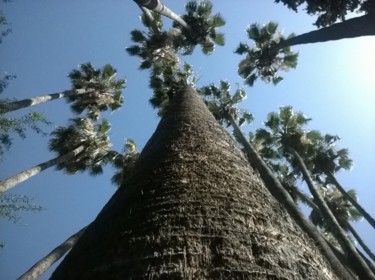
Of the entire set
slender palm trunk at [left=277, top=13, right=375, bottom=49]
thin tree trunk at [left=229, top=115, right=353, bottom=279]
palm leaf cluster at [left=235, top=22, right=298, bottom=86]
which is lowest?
thin tree trunk at [left=229, top=115, right=353, bottom=279]

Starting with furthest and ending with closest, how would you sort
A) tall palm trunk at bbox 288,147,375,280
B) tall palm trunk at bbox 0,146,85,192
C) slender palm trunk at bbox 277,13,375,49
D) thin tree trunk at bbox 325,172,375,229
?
thin tree trunk at bbox 325,172,375,229, tall palm trunk at bbox 0,146,85,192, tall palm trunk at bbox 288,147,375,280, slender palm trunk at bbox 277,13,375,49

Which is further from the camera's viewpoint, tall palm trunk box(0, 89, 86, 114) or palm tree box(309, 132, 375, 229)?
palm tree box(309, 132, 375, 229)

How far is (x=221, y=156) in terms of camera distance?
3725 millimetres

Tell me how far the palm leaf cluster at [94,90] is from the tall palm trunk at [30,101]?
1.06 meters

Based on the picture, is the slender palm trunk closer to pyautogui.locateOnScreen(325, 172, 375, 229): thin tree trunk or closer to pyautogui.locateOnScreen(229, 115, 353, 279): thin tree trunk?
pyautogui.locateOnScreen(229, 115, 353, 279): thin tree trunk

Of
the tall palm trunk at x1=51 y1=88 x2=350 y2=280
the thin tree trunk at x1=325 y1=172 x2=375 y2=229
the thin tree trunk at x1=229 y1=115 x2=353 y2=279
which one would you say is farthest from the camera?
the thin tree trunk at x1=325 y1=172 x2=375 y2=229

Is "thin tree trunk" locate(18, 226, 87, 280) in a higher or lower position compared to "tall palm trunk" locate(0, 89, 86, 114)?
lower

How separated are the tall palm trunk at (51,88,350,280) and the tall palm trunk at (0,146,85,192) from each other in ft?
37.1

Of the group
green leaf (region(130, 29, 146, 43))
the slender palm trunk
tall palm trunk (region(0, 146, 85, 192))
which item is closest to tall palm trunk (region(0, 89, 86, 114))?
A: tall palm trunk (region(0, 146, 85, 192))

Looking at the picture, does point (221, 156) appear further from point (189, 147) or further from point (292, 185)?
point (292, 185)

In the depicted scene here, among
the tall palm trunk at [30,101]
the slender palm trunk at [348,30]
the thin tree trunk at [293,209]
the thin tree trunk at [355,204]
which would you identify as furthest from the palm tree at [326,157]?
the tall palm trunk at [30,101]

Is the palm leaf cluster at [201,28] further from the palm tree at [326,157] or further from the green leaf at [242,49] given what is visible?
the palm tree at [326,157]

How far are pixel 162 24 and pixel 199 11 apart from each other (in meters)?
2.34

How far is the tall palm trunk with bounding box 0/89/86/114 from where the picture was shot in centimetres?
1315
